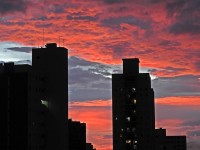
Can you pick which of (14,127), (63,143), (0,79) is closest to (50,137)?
(63,143)

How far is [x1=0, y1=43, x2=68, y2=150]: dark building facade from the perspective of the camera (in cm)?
16525

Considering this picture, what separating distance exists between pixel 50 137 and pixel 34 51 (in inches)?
1249

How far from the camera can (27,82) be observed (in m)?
167

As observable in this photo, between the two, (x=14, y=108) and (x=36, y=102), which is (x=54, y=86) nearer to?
(x=36, y=102)

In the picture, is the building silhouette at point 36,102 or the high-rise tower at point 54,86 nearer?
the building silhouette at point 36,102

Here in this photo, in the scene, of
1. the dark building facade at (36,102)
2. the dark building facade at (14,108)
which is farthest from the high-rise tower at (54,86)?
the dark building facade at (14,108)

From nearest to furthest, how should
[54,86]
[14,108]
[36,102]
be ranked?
1. [14,108]
2. [36,102]
3. [54,86]

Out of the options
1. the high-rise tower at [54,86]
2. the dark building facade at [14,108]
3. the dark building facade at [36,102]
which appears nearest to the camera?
the dark building facade at [14,108]

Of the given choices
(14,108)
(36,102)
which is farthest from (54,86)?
(14,108)

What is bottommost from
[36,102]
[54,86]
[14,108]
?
[14,108]

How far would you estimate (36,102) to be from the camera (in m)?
173

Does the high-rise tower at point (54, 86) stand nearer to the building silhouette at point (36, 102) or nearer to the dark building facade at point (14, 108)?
the building silhouette at point (36, 102)

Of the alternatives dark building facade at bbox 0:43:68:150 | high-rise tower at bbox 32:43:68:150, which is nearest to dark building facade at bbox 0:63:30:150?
dark building facade at bbox 0:43:68:150

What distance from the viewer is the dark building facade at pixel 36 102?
165 m
